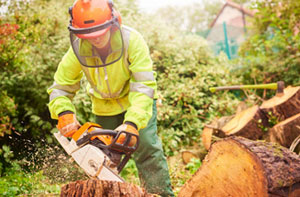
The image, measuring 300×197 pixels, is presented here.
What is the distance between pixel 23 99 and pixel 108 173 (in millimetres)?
3329

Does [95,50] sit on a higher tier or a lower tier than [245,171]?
higher

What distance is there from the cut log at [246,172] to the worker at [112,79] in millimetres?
573

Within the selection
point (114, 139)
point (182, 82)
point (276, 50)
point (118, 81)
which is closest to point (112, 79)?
point (118, 81)

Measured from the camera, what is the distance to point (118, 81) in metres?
2.60

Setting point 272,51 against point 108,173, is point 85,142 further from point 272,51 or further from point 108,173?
point 272,51

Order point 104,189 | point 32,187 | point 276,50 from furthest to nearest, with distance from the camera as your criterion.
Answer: point 276,50 < point 32,187 < point 104,189

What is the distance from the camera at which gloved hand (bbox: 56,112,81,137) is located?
7.64 feet

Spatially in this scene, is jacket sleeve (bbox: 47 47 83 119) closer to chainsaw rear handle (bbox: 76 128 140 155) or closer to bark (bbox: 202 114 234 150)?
chainsaw rear handle (bbox: 76 128 140 155)

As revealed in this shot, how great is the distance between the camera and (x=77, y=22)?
2.31 m

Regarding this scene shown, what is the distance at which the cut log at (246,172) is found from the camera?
185 centimetres

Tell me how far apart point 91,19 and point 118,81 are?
1.83 ft

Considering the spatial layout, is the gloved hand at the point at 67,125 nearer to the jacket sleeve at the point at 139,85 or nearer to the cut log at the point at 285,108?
the jacket sleeve at the point at 139,85

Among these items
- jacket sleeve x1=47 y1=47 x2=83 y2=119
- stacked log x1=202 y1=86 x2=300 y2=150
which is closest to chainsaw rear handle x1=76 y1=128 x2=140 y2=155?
jacket sleeve x1=47 y1=47 x2=83 y2=119

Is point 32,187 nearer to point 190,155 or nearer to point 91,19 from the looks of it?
point 91,19
